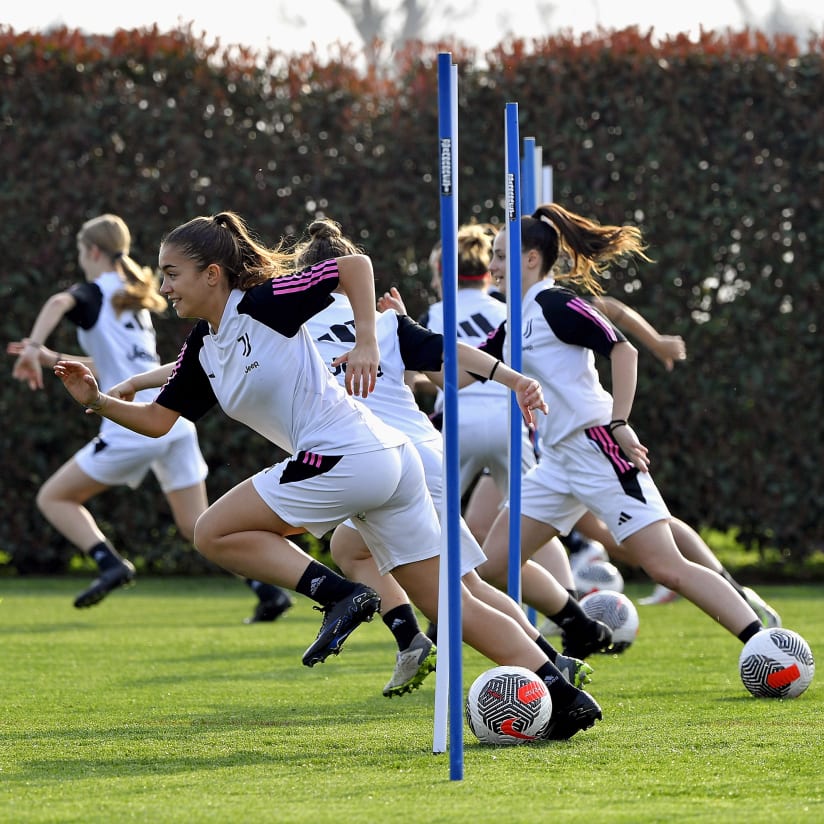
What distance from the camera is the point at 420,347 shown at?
201 inches

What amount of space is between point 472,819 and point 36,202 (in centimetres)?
939

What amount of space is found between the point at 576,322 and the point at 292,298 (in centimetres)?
184

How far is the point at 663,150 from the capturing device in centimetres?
1162

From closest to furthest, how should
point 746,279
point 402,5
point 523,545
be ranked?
point 523,545, point 746,279, point 402,5

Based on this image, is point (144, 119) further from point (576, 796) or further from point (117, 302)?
point (576, 796)

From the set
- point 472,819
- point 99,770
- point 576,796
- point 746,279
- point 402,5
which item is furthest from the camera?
point 402,5

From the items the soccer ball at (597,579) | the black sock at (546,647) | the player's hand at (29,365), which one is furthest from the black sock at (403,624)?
the player's hand at (29,365)

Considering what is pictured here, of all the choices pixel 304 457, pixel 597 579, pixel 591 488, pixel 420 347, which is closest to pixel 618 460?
pixel 591 488

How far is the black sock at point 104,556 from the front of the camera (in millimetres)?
9305

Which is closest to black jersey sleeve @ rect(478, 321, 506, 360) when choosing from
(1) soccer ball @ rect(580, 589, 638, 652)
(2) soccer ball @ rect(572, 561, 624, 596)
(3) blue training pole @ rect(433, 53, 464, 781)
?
(1) soccer ball @ rect(580, 589, 638, 652)

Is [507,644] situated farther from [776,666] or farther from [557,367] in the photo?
[557,367]

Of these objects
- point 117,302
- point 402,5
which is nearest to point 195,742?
point 117,302

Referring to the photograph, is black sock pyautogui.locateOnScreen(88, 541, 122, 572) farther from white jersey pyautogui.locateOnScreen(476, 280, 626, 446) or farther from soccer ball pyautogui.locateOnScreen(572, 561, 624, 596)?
white jersey pyautogui.locateOnScreen(476, 280, 626, 446)

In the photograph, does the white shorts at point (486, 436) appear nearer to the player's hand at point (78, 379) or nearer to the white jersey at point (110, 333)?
the white jersey at point (110, 333)
